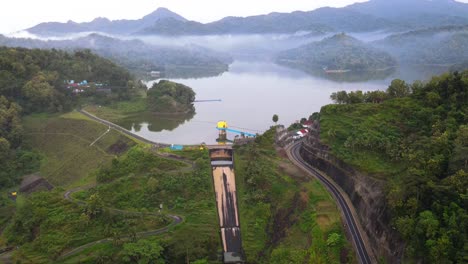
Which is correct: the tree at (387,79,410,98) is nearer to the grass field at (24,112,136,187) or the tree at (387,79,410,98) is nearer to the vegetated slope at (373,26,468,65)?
the grass field at (24,112,136,187)

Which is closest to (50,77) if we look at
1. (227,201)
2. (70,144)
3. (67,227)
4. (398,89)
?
(70,144)

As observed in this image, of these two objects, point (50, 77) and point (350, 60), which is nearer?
point (50, 77)

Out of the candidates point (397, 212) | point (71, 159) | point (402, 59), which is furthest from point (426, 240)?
point (402, 59)

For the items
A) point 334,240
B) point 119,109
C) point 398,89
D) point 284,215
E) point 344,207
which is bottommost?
point 284,215

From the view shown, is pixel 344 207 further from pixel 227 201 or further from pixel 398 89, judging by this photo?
pixel 398 89

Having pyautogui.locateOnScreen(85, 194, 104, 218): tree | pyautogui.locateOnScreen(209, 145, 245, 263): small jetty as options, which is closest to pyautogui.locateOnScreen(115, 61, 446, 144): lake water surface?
pyautogui.locateOnScreen(209, 145, 245, 263): small jetty

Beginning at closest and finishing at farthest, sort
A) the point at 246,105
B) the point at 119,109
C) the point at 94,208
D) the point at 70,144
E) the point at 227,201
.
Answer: the point at 94,208
the point at 227,201
the point at 70,144
the point at 119,109
the point at 246,105

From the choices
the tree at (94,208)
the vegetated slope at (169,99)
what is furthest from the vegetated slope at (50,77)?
the tree at (94,208)
